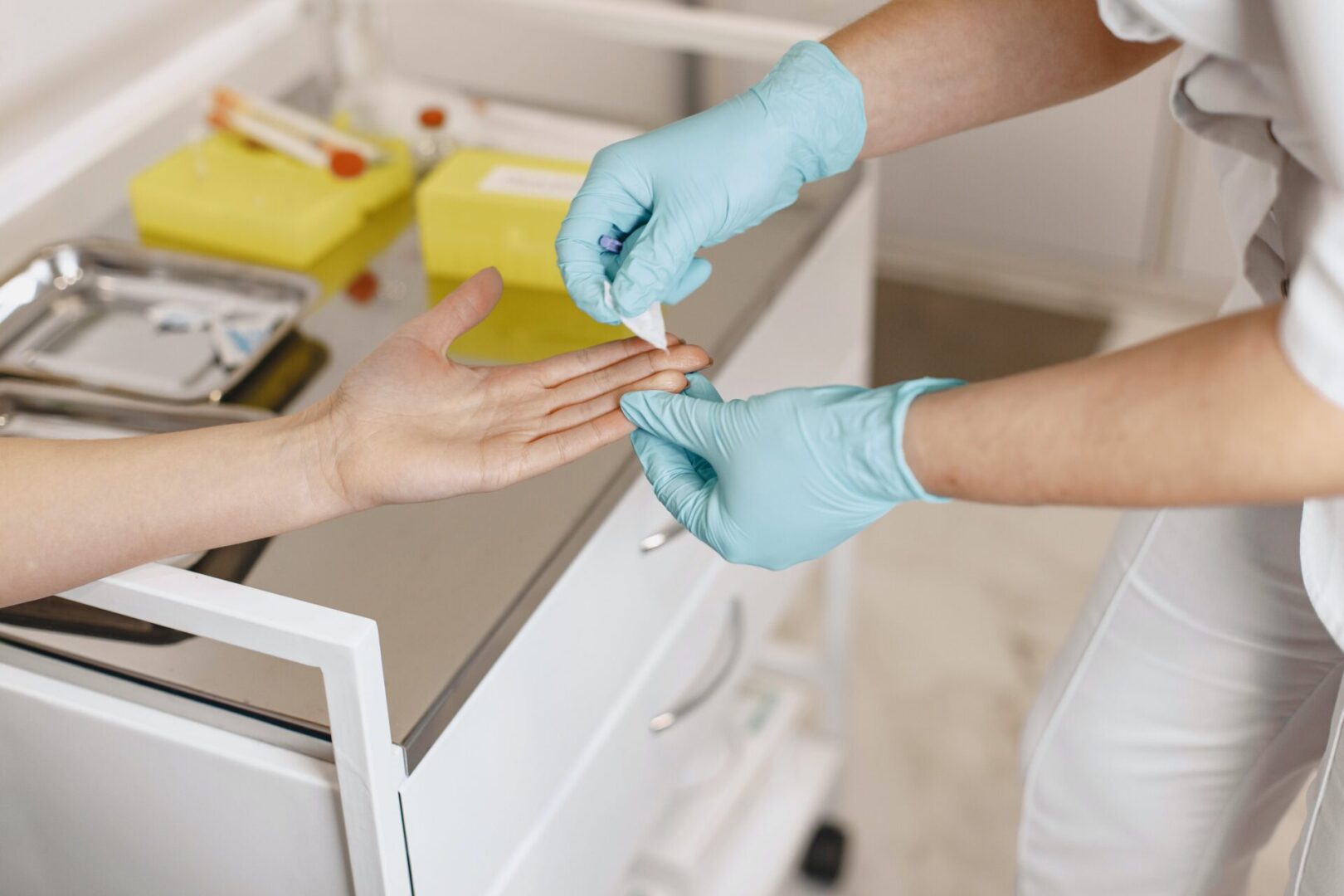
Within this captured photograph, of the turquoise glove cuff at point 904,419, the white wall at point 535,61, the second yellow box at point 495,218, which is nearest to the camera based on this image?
the turquoise glove cuff at point 904,419

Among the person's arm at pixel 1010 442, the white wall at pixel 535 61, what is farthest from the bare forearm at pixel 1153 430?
the white wall at pixel 535 61

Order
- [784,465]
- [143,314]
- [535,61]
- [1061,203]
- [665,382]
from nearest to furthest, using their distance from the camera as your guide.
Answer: [784,465]
[665,382]
[143,314]
[535,61]
[1061,203]

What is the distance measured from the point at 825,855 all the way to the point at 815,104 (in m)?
1.04

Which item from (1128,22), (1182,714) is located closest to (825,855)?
(1182,714)

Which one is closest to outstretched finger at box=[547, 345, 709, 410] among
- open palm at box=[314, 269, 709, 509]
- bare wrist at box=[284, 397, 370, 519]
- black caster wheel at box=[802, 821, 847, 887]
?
Answer: open palm at box=[314, 269, 709, 509]

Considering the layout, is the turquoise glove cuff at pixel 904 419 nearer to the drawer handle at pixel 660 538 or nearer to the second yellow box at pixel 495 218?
the drawer handle at pixel 660 538

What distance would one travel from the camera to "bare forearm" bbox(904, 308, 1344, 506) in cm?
65

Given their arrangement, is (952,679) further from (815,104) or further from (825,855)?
(815,104)

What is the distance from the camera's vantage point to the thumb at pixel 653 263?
876 mm

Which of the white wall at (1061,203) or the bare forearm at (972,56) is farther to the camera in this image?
the white wall at (1061,203)

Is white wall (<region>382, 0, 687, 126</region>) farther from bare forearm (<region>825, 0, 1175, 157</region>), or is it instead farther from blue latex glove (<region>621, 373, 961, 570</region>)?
blue latex glove (<region>621, 373, 961, 570</region>)

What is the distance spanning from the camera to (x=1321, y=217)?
68cm

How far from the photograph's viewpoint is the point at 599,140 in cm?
132

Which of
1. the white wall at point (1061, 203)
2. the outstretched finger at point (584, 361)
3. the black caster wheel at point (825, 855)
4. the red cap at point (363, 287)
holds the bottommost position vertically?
the black caster wheel at point (825, 855)
